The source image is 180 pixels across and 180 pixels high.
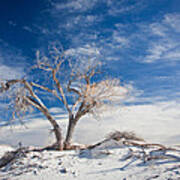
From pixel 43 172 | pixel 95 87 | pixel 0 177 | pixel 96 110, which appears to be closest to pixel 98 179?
pixel 43 172

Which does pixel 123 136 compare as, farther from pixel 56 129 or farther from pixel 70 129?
pixel 56 129

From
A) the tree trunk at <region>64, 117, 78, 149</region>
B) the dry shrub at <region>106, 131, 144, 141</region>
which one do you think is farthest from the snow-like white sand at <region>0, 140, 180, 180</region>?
the tree trunk at <region>64, 117, 78, 149</region>

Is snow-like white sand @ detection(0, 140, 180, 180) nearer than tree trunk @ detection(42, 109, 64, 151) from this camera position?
Yes

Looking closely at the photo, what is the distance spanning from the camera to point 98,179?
4984 mm

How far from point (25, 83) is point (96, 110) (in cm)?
363

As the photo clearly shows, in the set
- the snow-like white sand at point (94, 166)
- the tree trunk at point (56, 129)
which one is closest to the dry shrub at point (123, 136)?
the snow-like white sand at point (94, 166)

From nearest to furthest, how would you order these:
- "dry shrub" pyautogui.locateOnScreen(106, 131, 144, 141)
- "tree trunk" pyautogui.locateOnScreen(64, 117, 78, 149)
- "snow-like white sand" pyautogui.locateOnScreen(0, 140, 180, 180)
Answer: "snow-like white sand" pyautogui.locateOnScreen(0, 140, 180, 180), "dry shrub" pyautogui.locateOnScreen(106, 131, 144, 141), "tree trunk" pyautogui.locateOnScreen(64, 117, 78, 149)

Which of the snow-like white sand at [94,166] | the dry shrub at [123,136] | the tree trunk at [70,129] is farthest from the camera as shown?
the tree trunk at [70,129]

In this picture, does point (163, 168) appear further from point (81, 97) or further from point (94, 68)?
point (94, 68)

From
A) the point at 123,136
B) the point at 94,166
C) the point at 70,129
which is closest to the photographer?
the point at 94,166

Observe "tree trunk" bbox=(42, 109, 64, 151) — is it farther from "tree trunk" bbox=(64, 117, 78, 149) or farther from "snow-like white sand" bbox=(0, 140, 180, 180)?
"snow-like white sand" bbox=(0, 140, 180, 180)

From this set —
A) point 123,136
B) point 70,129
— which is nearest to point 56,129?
A: point 70,129

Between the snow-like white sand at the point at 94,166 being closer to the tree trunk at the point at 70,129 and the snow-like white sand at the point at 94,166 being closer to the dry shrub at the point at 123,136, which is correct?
the dry shrub at the point at 123,136

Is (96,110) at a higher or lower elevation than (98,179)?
higher
